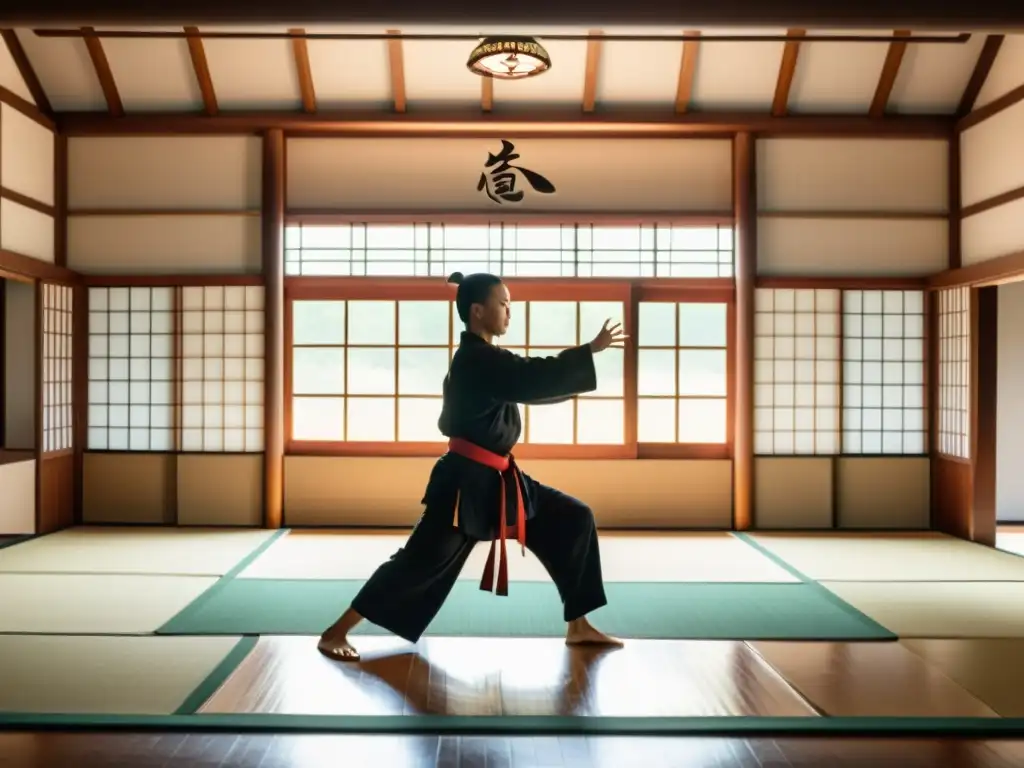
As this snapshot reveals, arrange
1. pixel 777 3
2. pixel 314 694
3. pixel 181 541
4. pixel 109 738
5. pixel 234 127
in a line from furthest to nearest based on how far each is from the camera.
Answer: pixel 234 127 < pixel 181 541 < pixel 777 3 < pixel 314 694 < pixel 109 738

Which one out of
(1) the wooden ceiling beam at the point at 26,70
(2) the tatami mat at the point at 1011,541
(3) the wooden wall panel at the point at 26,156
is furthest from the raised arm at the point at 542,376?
(1) the wooden ceiling beam at the point at 26,70

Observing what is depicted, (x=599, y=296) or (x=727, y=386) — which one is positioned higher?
(x=599, y=296)

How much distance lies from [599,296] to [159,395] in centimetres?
298

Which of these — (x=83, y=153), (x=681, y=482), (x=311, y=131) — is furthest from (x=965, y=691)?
(x=83, y=153)

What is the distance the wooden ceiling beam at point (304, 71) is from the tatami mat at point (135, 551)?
8.93ft

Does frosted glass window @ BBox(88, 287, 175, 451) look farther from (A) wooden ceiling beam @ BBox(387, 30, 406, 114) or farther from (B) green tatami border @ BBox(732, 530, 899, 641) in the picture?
(B) green tatami border @ BBox(732, 530, 899, 641)

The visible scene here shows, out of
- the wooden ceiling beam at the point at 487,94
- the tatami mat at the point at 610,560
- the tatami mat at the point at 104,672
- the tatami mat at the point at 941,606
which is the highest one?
the wooden ceiling beam at the point at 487,94

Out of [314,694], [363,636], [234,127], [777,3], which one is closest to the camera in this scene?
[314,694]

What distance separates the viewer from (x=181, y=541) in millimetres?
5320

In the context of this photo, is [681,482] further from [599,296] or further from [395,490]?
[395,490]

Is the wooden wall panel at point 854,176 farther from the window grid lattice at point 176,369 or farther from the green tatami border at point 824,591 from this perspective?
the window grid lattice at point 176,369

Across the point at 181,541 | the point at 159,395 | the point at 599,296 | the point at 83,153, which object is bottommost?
the point at 181,541

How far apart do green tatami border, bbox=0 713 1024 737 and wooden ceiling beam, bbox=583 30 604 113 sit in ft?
13.9

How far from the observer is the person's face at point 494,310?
3.05 metres
